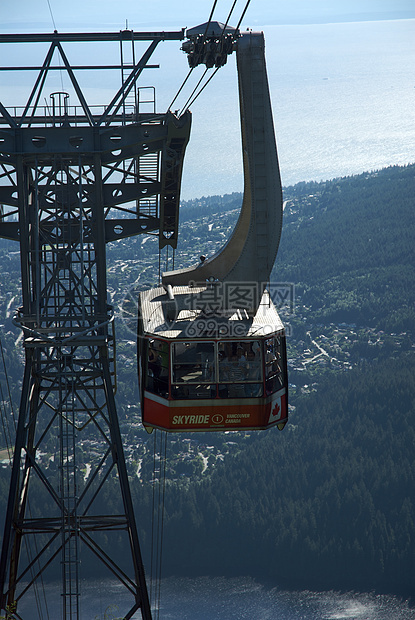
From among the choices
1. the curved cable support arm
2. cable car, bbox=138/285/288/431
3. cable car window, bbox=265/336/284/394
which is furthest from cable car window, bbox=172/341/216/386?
the curved cable support arm

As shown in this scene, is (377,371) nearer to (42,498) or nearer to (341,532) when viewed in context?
(341,532)

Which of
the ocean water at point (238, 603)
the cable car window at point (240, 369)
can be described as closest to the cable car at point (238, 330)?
the cable car window at point (240, 369)

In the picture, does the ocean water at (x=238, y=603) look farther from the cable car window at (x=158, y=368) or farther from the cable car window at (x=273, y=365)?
the cable car window at (x=273, y=365)

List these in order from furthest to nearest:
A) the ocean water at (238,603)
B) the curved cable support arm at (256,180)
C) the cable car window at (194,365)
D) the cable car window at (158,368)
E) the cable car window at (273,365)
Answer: the ocean water at (238,603) < the curved cable support arm at (256,180) < the cable car window at (273,365) < the cable car window at (158,368) < the cable car window at (194,365)

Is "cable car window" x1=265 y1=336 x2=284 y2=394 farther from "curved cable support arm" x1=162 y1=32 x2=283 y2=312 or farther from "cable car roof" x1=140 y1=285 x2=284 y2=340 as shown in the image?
"curved cable support arm" x1=162 y1=32 x2=283 y2=312

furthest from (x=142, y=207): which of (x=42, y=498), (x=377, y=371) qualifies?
(x=377, y=371)
